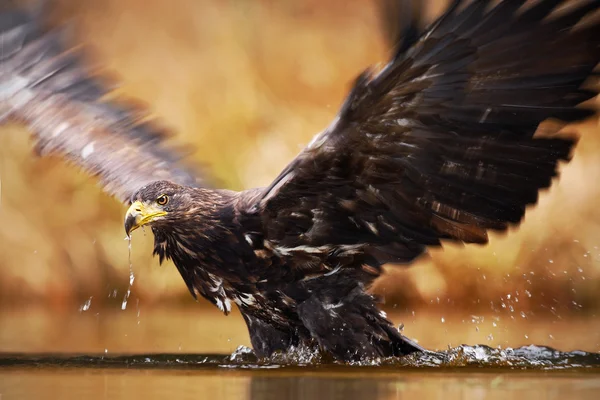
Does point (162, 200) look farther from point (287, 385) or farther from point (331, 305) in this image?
point (287, 385)

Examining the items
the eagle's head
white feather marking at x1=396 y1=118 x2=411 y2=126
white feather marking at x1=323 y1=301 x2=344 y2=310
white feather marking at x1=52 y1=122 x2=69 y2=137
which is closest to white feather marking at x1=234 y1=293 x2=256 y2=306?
white feather marking at x1=323 y1=301 x2=344 y2=310

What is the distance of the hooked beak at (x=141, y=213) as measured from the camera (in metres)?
5.39

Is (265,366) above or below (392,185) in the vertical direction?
below

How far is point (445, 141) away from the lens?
4.72 m

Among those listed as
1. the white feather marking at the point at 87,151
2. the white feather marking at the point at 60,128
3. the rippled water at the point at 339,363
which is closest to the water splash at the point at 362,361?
the rippled water at the point at 339,363

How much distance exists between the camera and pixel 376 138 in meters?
4.62

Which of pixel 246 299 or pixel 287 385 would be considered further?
pixel 246 299

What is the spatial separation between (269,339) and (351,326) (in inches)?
22.8

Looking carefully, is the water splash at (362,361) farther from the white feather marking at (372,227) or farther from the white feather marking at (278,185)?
the white feather marking at (278,185)

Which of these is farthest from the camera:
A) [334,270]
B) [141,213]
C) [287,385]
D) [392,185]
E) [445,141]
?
[141,213]

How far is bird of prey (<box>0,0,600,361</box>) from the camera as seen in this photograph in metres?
4.45

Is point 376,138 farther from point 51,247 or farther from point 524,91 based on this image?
point 51,247

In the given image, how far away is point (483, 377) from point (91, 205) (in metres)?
6.23

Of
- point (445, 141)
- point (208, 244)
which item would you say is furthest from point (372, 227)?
point (208, 244)
